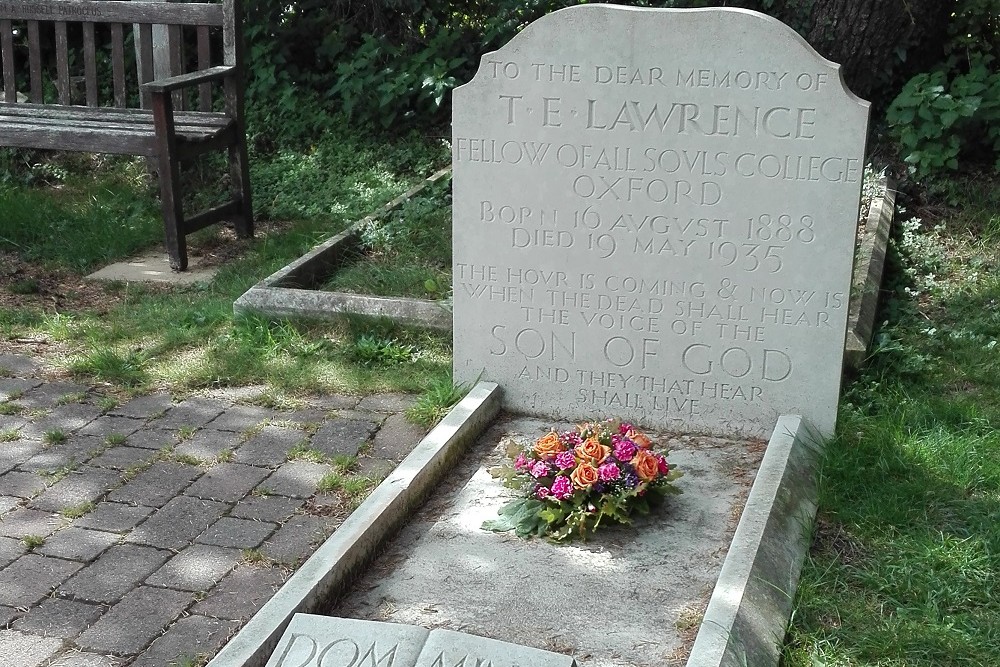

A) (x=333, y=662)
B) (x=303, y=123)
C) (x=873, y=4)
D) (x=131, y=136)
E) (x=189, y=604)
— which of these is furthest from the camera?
(x=303, y=123)

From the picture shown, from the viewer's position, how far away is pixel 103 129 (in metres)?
6.38

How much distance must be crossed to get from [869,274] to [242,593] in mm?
3372

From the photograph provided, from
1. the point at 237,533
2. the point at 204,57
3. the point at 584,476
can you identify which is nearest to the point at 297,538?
the point at 237,533

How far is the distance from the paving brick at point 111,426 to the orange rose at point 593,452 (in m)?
1.83

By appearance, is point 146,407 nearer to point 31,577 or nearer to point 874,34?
point 31,577

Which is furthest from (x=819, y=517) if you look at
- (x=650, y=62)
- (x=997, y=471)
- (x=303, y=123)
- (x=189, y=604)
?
(x=303, y=123)

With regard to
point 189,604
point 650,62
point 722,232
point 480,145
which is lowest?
point 189,604

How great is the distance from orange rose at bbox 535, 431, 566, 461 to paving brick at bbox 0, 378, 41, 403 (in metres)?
2.34

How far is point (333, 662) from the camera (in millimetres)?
2727

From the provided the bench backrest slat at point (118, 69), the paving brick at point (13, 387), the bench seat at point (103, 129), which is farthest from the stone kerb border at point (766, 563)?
Result: the bench backrest slat at point (118, 69)

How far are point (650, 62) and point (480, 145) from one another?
0.70 meters

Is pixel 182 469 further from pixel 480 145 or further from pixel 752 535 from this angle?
pixel 752 535

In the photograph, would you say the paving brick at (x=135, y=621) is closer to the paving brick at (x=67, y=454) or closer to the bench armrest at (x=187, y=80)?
the paving brick at (x=67, y=454)

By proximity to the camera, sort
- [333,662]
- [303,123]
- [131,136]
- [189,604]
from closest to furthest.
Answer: [333,662]
[189,604]
[131,136]
[303,123]
